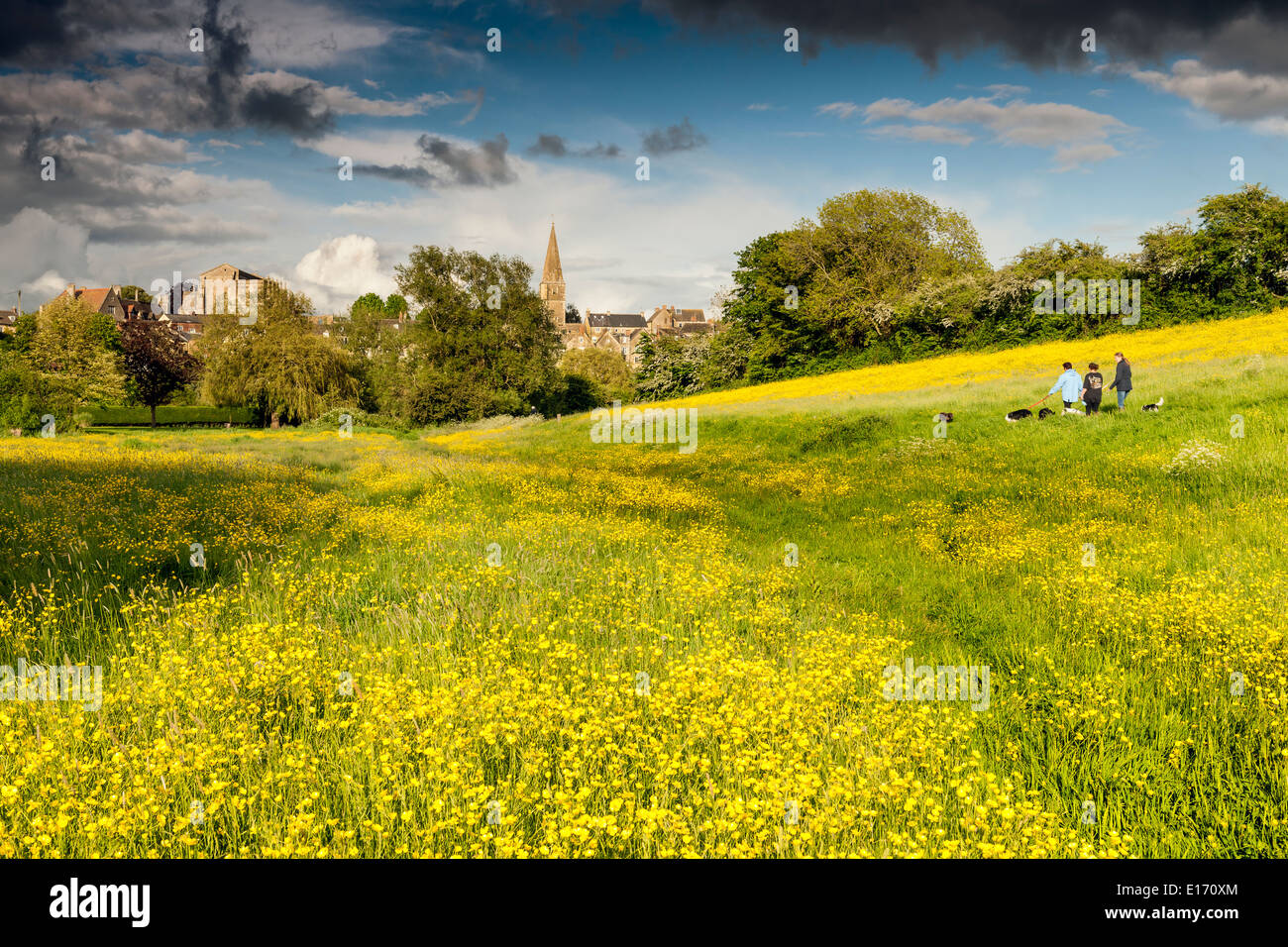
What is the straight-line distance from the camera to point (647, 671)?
5117 millimetres

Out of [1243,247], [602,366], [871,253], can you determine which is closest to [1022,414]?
[1243,247]

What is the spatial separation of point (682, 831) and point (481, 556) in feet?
18.1

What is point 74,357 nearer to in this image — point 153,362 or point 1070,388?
point 153,362

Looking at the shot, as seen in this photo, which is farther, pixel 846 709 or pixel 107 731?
pixel 846 709

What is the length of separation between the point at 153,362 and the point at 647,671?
74.3 metres

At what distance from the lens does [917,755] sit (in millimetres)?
4008

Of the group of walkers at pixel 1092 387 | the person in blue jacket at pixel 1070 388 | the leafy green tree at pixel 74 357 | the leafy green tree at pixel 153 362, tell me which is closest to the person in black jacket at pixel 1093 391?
the group of walkers at pixel 1092 387

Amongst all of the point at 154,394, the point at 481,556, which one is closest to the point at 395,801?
the point at 481,556

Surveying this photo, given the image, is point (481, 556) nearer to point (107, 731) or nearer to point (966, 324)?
point (107, 731)

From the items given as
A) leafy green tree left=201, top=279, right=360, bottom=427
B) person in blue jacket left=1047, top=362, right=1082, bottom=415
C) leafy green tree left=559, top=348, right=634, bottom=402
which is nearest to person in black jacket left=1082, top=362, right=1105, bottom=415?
person in blue jacket left=1047, top=362, right=1082, bottom=415

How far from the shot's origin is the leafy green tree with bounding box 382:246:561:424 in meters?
57.6

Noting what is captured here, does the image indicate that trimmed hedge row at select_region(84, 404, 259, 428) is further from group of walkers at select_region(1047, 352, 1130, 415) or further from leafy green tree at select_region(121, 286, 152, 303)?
leafy green tree at select_region(121, 286, 152, 303)

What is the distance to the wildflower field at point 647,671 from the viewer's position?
3.27m
